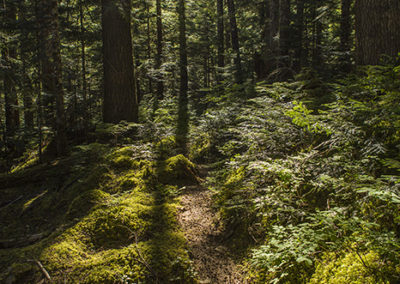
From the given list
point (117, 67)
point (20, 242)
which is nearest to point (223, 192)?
point (20, 242)

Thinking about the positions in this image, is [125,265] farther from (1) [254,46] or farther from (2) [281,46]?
(1) [254,46]

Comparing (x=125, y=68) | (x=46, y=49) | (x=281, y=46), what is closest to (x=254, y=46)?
(x=281, y=46)

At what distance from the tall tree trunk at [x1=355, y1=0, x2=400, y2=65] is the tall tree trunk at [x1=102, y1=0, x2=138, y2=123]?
257 inches

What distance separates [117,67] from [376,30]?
7105mm

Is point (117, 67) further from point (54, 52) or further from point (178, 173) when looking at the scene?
point (178, 173)

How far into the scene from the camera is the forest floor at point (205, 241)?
2.85m

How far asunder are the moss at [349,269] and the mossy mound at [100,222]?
1.39 metres

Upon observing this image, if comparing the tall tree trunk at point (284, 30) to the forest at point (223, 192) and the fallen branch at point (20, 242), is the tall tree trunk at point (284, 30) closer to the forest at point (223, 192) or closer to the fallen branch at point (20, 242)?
the forest at point (223, 192)

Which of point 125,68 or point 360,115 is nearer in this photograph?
point 360,115

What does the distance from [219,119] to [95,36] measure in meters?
8.43

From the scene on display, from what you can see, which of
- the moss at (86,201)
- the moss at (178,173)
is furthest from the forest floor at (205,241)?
the moss at (86,201)

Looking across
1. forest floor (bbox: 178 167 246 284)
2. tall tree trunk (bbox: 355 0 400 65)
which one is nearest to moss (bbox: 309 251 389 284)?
forest floor (bbox: 178 167 246 284)

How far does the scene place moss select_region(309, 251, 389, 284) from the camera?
182cm

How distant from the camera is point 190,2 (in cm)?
1756
